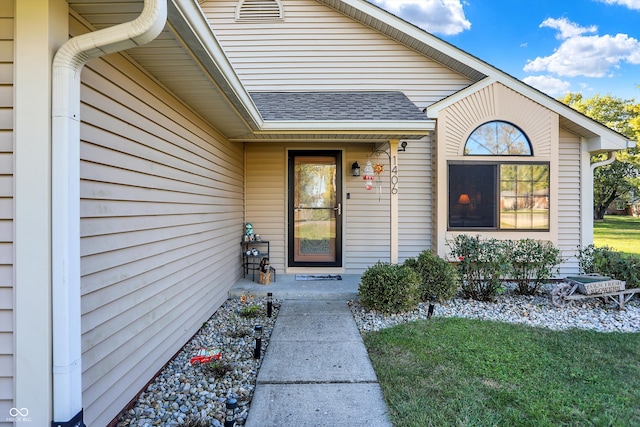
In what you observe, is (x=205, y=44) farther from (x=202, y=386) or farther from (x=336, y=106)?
(x=336, y=106)

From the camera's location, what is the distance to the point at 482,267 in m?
4.61

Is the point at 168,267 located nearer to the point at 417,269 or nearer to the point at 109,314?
the point at 109,314

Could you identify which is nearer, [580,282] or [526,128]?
[580,282]

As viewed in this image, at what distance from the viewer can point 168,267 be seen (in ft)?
9.81

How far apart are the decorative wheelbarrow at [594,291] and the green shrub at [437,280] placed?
1426 mm

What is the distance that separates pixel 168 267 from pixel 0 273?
1.41 m

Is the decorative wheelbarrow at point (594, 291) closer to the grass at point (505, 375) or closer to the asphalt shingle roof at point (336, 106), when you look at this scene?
the grass at point (505, 375)

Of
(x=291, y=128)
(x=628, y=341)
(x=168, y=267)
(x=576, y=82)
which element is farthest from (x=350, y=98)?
(x=576, y=82)

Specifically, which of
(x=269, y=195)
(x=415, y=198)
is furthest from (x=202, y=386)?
(x=415, y=198)

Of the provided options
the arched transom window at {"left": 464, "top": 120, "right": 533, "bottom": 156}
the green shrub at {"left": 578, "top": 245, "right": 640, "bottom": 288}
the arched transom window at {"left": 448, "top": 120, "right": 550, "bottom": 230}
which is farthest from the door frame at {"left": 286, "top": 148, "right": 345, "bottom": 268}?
the green shrub at {"left": 578, "top": 245, "right": 640, "bottom": 288}

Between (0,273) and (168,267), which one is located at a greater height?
(0,273)

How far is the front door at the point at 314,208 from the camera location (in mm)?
5855

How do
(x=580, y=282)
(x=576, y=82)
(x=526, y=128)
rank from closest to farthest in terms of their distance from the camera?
1. (x=580, y=282)
2. (x=526, y=128)
3. (x=576, y=82)

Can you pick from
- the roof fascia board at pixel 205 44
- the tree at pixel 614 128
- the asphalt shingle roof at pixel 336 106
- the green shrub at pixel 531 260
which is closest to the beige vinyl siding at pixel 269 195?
the asphalt shingle roof at pixel 336 106
